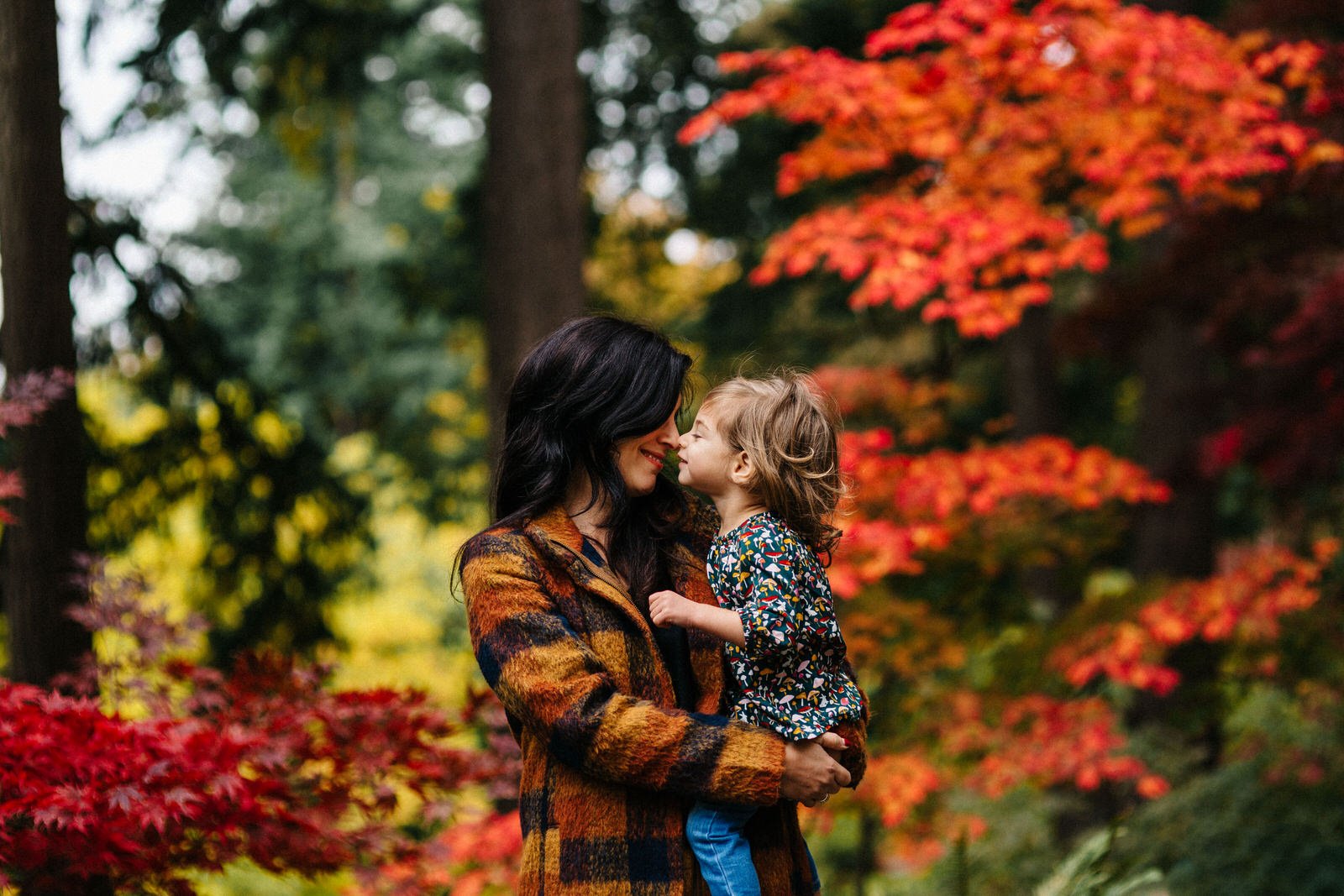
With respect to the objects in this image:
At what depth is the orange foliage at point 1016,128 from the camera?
4.39 m

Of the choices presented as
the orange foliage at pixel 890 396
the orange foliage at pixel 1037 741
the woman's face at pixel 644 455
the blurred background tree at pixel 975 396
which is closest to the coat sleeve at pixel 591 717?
the woman's face at pixel 644 455

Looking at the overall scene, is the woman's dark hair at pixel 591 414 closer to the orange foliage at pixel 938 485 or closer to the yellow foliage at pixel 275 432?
the orange foliage at pixel 938 485

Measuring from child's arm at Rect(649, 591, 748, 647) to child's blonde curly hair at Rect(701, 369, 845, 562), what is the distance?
26 centimetres

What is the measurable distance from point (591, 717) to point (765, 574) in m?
0.39

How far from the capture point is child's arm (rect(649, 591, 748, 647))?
6.37 feet

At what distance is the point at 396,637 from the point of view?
13977mm

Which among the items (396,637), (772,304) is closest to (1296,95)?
(772,304)

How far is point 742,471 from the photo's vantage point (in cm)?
210

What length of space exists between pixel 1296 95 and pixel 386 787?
5077 mm

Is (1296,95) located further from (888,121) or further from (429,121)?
(429,121)

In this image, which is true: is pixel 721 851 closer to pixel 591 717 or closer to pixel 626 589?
pixel 591 717

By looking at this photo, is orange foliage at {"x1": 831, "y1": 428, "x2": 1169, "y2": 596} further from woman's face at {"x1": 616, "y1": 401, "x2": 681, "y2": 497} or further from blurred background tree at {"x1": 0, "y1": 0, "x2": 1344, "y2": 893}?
woman's face at {"x1": 616, "y1": 401, "x2": 681, "y2": 497}

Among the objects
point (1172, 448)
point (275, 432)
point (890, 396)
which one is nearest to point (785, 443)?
point (275, 432)

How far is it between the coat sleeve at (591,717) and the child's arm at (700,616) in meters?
0.13
